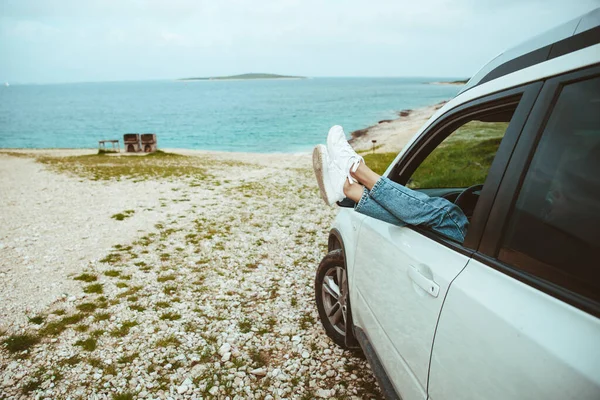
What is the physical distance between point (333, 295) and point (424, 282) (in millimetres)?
2103

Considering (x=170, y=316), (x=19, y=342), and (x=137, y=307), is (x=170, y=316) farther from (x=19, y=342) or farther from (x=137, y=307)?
(x=19, y=342)

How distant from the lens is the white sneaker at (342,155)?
2.46m

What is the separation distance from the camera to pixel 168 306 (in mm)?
4914

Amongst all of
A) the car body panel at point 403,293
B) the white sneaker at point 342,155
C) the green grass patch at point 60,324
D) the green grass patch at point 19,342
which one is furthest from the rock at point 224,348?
the white sneaker at point 342,155

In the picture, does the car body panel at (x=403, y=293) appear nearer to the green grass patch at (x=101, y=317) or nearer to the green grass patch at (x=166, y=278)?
the green grass patch at (x=101, y=317)

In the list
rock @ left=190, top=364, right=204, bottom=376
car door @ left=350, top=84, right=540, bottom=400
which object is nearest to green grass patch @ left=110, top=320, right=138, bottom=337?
rock @ left=190, top=364, right=204, bottom=376

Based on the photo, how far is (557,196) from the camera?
1367mm

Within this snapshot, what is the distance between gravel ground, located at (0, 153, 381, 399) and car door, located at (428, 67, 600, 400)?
7.21ft

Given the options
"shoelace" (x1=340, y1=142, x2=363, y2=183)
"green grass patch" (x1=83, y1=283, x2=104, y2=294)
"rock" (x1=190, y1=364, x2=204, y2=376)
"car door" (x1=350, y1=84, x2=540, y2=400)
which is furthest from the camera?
"green grass patch" (x1=83, y1=283, x2=104, y2=294)

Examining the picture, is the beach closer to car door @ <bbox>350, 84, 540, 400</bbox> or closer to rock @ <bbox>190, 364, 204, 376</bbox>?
rock @ <bbox>190, 364, 204, 376</bbox>

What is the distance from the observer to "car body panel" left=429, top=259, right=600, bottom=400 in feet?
3.59

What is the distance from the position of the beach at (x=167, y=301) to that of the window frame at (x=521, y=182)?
2393 mm

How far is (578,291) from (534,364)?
11.8 inches

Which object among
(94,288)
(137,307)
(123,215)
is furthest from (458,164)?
(123,215)
